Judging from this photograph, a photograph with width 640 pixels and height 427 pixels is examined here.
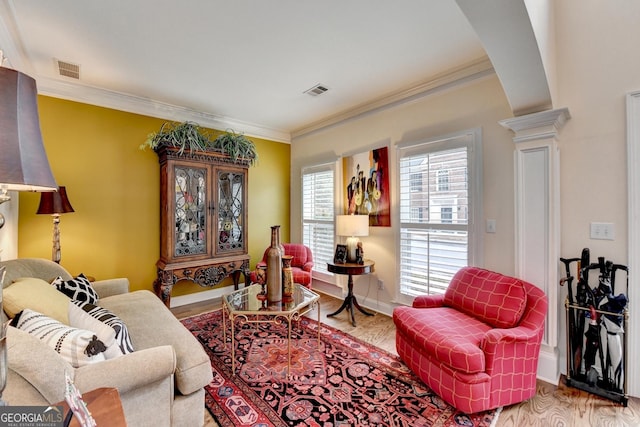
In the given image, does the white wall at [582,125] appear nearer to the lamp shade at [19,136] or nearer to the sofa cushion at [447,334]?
the sofa cushion at [447,334]

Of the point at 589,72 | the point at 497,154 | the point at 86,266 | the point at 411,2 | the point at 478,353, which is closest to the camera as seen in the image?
the point at 478,353

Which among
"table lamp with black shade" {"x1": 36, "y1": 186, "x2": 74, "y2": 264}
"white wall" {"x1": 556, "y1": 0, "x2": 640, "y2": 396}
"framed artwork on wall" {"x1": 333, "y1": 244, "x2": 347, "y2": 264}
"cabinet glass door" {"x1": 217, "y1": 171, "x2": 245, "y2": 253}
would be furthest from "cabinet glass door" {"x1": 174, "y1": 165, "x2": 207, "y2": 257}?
"white wall" {"x1": 556, "y1": 0, "x2": 640, "y2": 396}

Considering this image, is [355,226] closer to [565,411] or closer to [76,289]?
[565,411]

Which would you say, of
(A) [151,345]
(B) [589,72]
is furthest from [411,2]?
(A) [151,345]

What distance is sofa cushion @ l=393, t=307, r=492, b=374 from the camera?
67.2 inches

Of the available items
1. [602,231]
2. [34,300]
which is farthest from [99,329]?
[602,231]

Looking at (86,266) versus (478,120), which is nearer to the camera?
(478,120)

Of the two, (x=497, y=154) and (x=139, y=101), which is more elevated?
(x=139, y=101)

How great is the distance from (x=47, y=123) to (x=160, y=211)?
1.39 meters

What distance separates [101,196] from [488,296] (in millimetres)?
4050

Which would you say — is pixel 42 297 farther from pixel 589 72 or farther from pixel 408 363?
pixel 589 72

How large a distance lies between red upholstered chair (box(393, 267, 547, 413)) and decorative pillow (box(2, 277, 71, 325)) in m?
2.21

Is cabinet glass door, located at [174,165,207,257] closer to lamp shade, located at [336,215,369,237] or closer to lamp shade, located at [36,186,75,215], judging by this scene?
lamp shade, located at [36,186,75,215]

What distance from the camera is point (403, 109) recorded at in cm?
323
